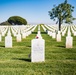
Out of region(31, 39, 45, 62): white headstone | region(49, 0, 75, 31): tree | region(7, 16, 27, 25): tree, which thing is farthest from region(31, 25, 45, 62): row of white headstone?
region(7, 16, 27, 25): tree

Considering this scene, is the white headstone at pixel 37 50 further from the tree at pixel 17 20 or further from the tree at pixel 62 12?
the tree at pixel 17 20

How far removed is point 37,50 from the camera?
10.6 m

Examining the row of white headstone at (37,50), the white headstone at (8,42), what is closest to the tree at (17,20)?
Answer: the white headstone at (8,42)

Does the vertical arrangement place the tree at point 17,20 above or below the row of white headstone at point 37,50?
above

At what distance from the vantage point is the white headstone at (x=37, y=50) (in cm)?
1058

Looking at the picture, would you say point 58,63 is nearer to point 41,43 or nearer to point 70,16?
point 41,43

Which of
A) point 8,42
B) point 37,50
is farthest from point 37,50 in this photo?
point 8,42

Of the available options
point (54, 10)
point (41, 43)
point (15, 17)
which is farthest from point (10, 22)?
point (41, 43)

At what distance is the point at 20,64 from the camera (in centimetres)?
1009

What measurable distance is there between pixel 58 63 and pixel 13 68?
2.13 meters

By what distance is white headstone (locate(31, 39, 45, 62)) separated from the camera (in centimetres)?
1058

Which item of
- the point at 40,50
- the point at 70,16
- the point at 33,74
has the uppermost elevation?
the point at 70,16

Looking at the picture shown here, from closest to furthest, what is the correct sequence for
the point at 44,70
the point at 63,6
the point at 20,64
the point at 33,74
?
the point at 33,74, the point at 44,70, the point at 20,64, the point at 63,6

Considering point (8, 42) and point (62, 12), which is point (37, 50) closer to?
point (8, 42)
